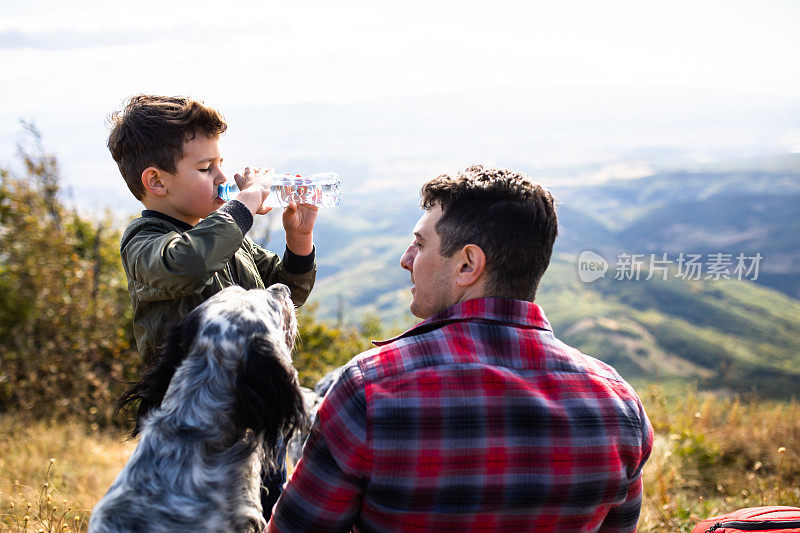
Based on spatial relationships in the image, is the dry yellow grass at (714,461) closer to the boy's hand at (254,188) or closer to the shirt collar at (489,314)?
the shirt collar at (489,314)

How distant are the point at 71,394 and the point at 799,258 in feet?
541

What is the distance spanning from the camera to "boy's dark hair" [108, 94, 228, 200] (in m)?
2.82

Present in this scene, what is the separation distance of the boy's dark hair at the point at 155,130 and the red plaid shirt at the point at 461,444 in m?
1.51

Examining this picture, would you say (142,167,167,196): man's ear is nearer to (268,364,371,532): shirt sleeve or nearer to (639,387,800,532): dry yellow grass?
(268,364,371,532): shirt sleeve

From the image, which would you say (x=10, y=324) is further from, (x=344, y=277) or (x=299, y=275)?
(x=344, y=277)

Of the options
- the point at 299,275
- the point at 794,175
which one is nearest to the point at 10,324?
the point at 299,275

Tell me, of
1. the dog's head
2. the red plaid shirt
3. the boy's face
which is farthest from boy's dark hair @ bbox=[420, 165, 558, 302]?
the boy's face

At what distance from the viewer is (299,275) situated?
3316 mm

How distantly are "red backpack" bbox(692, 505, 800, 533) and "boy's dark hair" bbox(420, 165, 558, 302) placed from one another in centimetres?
142

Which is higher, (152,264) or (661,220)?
(152,264)

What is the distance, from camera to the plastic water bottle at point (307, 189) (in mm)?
3454

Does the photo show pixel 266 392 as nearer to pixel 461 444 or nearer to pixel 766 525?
pixel 461 444
